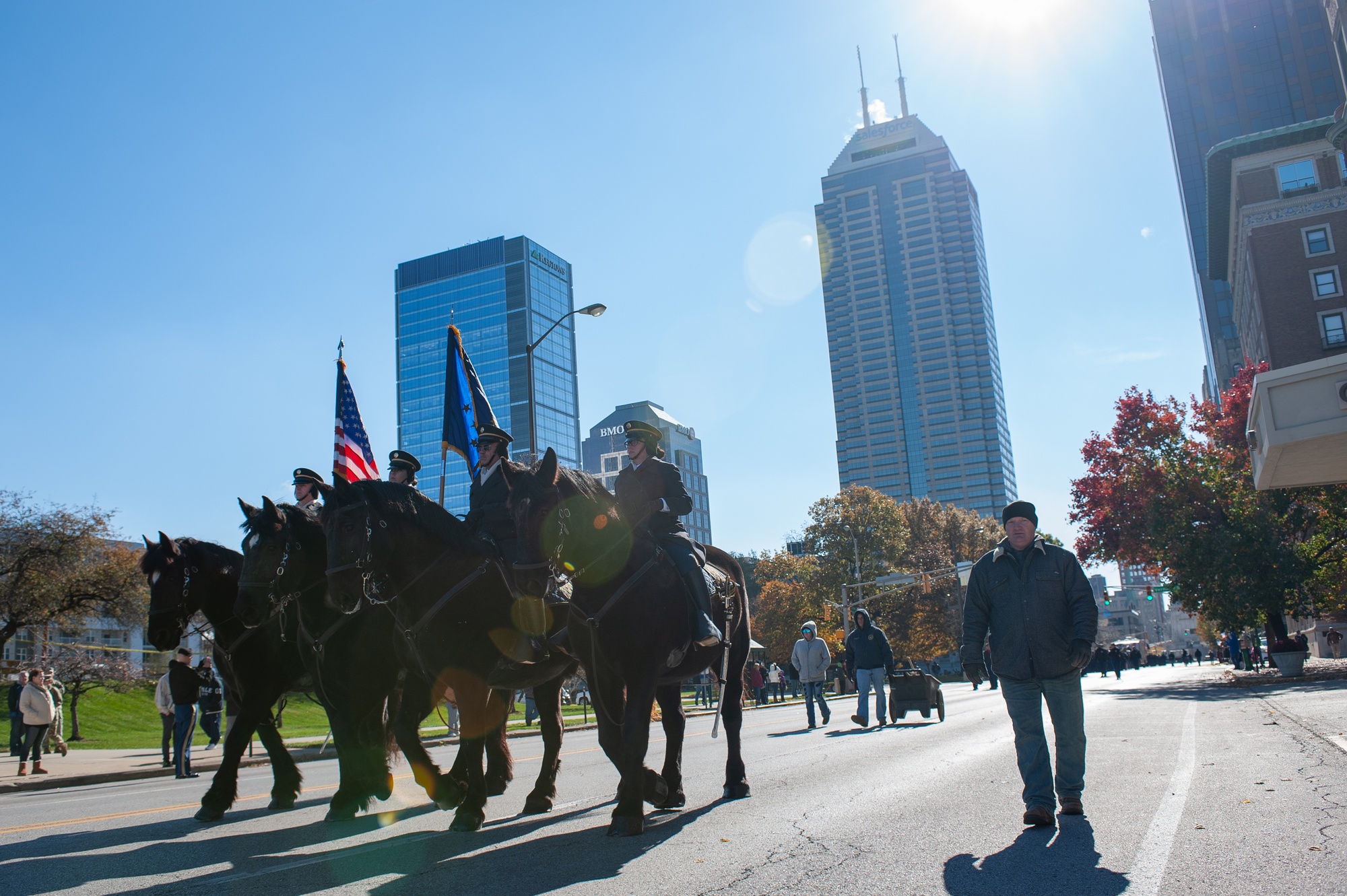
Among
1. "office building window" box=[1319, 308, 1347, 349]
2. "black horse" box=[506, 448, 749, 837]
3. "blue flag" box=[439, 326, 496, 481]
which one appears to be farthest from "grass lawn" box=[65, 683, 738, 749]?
"office building window" box=[1319, 308, 1347, 349]

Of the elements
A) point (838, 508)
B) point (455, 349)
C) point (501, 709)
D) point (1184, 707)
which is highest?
point (838, 508)

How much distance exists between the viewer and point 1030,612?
6.44 m

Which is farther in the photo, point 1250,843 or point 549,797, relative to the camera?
point 549,797

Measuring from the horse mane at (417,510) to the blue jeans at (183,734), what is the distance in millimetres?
8967

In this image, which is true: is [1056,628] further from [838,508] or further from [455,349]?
[838,508]

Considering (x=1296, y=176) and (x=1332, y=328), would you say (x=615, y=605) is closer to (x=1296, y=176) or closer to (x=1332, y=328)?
(x=1332, y=328)

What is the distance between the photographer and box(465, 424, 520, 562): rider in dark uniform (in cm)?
739

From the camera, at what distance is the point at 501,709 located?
26.1ft

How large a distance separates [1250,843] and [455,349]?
12.4 meters

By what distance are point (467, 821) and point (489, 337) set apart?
178777 mm

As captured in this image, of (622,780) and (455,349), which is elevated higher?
(455,349)

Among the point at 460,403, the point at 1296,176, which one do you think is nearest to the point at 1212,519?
the point at 460,403

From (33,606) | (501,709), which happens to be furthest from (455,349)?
(33,606)

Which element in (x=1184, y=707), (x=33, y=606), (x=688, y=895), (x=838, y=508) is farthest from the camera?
(x=838, y=508)
